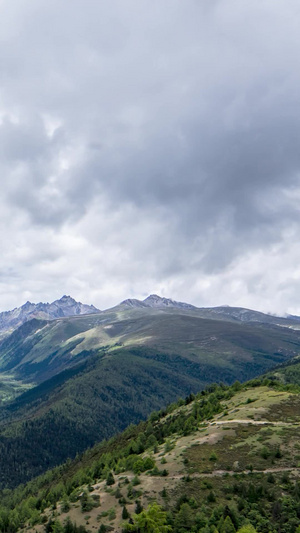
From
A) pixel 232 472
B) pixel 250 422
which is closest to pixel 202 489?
pixel 232 472

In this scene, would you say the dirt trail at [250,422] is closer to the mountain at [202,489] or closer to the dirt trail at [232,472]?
the mountain at [202,489]

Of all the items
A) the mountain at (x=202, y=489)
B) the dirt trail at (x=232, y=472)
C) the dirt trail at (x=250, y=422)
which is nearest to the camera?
the mountain at (x=202, y=489)

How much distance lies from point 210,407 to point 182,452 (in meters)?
Answer: 43.6

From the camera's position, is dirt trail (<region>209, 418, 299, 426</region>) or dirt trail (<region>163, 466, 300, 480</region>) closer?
dirt trail (<region>163, 466, 300, 480</region>)

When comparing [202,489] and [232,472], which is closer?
[202,489]

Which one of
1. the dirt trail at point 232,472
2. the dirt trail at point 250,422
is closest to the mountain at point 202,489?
the dirt trail at point 232,472

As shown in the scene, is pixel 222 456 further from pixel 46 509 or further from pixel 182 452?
pixel 46 509

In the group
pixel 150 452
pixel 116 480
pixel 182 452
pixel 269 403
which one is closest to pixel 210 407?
pixel 269 403

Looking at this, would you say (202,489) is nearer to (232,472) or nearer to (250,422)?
(232,472)

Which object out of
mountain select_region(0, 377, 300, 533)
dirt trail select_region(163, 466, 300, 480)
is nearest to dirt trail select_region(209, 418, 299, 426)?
mountain select_region(0, 377, 300, 533)

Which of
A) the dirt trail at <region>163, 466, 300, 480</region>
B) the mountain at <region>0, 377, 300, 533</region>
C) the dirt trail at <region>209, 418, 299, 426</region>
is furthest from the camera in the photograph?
the dirt trail at <region>209, 418, 299, 426</region>

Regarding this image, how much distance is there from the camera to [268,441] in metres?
70.4

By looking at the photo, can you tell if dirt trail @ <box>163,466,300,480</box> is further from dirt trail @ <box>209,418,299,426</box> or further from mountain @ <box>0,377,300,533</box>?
dirt trail @ <box>209,418,299,426</box>

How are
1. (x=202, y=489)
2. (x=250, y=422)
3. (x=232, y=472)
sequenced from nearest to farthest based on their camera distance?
(x=202, y=489) < (x=232, y=472) < (x=250, y=422)
